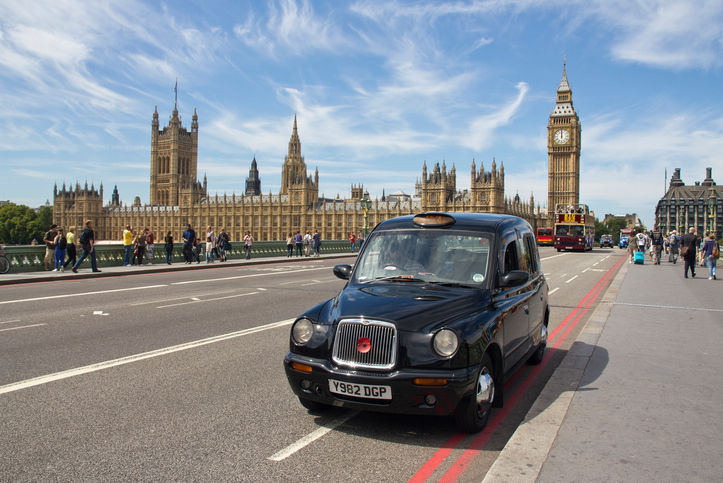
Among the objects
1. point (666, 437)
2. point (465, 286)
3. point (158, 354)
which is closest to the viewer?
point (666, 437)

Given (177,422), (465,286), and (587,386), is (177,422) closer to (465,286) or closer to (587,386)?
(465,286)

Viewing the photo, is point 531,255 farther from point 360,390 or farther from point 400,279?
point 360,390

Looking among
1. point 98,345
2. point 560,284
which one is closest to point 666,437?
point 98,345

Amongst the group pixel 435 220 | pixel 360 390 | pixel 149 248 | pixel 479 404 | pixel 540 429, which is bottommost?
pixel 540 429

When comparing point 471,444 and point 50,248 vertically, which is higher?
point 50,248

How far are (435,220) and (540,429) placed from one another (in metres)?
2.30

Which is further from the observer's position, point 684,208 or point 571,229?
point 684,208

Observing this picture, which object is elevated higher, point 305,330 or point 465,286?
point 465,286

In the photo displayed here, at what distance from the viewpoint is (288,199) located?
121m

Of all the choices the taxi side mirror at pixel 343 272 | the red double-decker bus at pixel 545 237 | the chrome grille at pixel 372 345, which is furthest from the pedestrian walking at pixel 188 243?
the red double-decker bus at pixel 545 237

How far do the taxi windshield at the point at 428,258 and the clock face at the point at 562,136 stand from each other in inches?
5356

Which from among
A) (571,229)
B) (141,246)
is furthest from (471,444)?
(571,229)

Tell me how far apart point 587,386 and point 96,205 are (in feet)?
526

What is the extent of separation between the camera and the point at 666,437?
4043 mm
